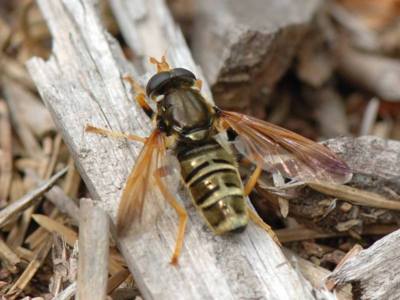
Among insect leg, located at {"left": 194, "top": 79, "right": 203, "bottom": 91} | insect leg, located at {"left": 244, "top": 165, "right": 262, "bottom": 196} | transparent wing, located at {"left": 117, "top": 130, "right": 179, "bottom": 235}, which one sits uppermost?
insect leg, located at {"left": 194, "top": 79, "right": 203, "bottom": 91}

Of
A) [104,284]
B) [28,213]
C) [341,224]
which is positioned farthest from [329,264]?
[28,213]

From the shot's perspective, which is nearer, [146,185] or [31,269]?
[146,185]

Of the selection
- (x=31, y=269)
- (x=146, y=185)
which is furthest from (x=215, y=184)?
(x=31, y=269)

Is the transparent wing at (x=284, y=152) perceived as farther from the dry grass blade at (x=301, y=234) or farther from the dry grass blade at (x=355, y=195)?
the dry grass blade at (x=301, y=234)

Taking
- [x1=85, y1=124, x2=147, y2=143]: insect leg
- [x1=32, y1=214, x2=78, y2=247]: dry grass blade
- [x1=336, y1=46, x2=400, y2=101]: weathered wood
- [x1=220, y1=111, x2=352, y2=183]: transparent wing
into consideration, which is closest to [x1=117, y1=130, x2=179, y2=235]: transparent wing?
[x1=85, y1=124, x2=147, y2=143]: insect leg

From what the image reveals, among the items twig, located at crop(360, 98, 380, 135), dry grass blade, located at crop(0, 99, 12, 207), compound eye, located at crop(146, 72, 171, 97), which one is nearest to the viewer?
compound eye, located at crop(146, 72, 171, 97)

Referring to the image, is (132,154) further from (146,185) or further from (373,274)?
(373,274)

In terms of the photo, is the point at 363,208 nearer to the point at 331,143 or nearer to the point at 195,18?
the point at 331,143

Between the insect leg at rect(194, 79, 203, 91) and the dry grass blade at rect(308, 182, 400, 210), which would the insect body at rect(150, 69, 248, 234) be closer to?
the insect leg at rect(194, 79, 203, 91)
